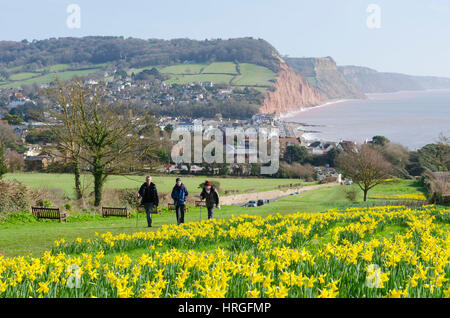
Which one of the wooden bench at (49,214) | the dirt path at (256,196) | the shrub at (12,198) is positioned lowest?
the dirt path at (256,196)

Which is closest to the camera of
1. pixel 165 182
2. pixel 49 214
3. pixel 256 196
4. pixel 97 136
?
pixel 49 214

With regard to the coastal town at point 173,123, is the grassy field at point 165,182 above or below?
below

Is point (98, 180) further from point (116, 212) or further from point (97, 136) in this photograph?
point (116, 212)

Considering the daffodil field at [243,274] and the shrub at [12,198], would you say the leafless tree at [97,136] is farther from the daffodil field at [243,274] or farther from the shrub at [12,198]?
the daffodil field at [243,274]

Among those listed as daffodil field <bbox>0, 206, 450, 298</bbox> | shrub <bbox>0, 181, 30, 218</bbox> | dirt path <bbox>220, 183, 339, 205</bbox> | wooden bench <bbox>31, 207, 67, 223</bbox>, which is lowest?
dirt path <bbox>220, 183, 339, 205</bbox>

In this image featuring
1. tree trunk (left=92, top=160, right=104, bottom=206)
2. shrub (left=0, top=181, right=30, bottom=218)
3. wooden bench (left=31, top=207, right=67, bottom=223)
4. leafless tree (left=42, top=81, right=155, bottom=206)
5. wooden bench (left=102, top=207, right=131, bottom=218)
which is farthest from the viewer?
leafless tree (left=42, top=81, right=155, bottom=206)

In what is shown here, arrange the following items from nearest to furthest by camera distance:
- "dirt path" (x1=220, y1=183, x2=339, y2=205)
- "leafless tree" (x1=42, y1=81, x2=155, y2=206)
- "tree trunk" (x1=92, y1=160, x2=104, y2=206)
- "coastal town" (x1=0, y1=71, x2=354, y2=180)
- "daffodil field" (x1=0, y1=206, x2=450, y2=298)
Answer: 1. "daffodil field" (x1=0, y1=206, x2=450, y2=298)
2. "tree trunk" (x1=92, y1=160, x2=104, y2=206)
3. "leafless tree" (x1=42, y1=81, x2=155, y2=206)
4. "dirt path" (x1=220, y1=183, x2=339, y2=205)
5. "coastal town" (x1=0, y1=71, x2=354, y2=180)

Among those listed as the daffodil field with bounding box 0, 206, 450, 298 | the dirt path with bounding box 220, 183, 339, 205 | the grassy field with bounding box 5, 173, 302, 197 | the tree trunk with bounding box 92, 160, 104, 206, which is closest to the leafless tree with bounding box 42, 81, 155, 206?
the tree trunk with bounding box 92, 160, 104, 206

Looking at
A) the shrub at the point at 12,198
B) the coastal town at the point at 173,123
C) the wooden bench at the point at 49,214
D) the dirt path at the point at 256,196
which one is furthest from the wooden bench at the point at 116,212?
the dirt path at the point at 256,196

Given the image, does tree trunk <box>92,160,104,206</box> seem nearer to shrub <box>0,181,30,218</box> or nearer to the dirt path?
shrub <box>0,181,30,218</box>

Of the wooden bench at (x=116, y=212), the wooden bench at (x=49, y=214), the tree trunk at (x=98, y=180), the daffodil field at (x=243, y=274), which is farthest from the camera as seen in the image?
the tree trunk at (x=98, y=180)

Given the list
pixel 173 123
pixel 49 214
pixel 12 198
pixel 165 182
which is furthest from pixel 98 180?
pixel 173 123
